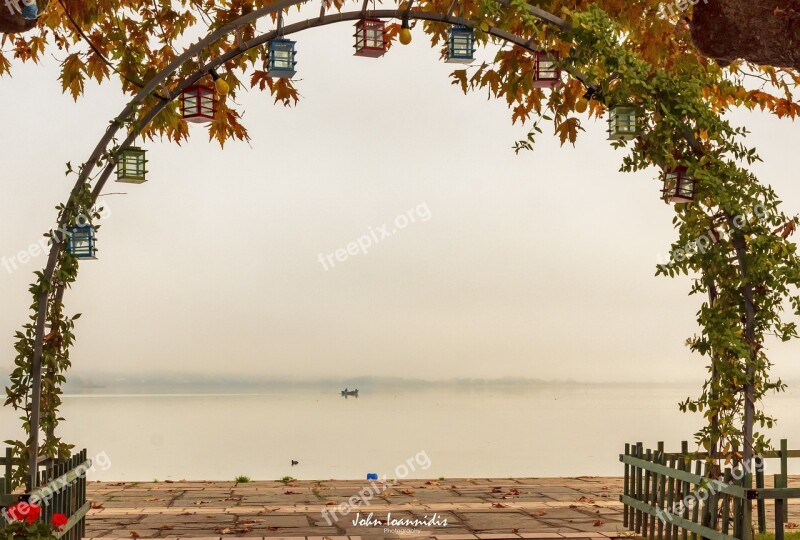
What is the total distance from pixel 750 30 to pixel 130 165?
15.1ft

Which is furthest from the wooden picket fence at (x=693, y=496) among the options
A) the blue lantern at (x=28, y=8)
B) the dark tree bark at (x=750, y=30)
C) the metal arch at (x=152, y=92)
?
the blue lantern at (x=28, y=8)

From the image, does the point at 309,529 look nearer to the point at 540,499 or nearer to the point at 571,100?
the point at 540,499

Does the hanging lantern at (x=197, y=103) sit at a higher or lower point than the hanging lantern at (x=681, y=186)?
higher

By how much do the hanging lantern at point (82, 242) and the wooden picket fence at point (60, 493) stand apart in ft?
5.39

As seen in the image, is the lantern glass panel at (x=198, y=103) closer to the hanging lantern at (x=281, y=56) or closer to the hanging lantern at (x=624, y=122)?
the hanging lantern at (x=281, y=56)

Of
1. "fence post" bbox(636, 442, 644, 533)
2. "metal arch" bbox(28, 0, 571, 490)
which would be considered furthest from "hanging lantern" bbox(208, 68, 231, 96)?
"fence post" bbox(636, 442, 644, 533)

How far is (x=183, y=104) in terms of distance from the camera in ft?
23.9

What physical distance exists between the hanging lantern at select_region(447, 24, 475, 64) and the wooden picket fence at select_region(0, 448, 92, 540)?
4567 mm

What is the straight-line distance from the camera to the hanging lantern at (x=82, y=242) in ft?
23.0

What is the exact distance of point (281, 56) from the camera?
726 centimetres

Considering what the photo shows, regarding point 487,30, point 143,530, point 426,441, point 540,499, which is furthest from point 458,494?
point 426,441

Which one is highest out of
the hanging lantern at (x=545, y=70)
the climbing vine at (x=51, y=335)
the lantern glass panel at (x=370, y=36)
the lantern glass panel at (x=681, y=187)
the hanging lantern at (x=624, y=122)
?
the lantern glass panel at (x=370, y=36)

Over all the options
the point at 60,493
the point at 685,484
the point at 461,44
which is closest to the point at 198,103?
the point at 461,44

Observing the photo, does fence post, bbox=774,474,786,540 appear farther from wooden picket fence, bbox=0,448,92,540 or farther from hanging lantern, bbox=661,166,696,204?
wooden picket fence, bbox=0,448,92,540
